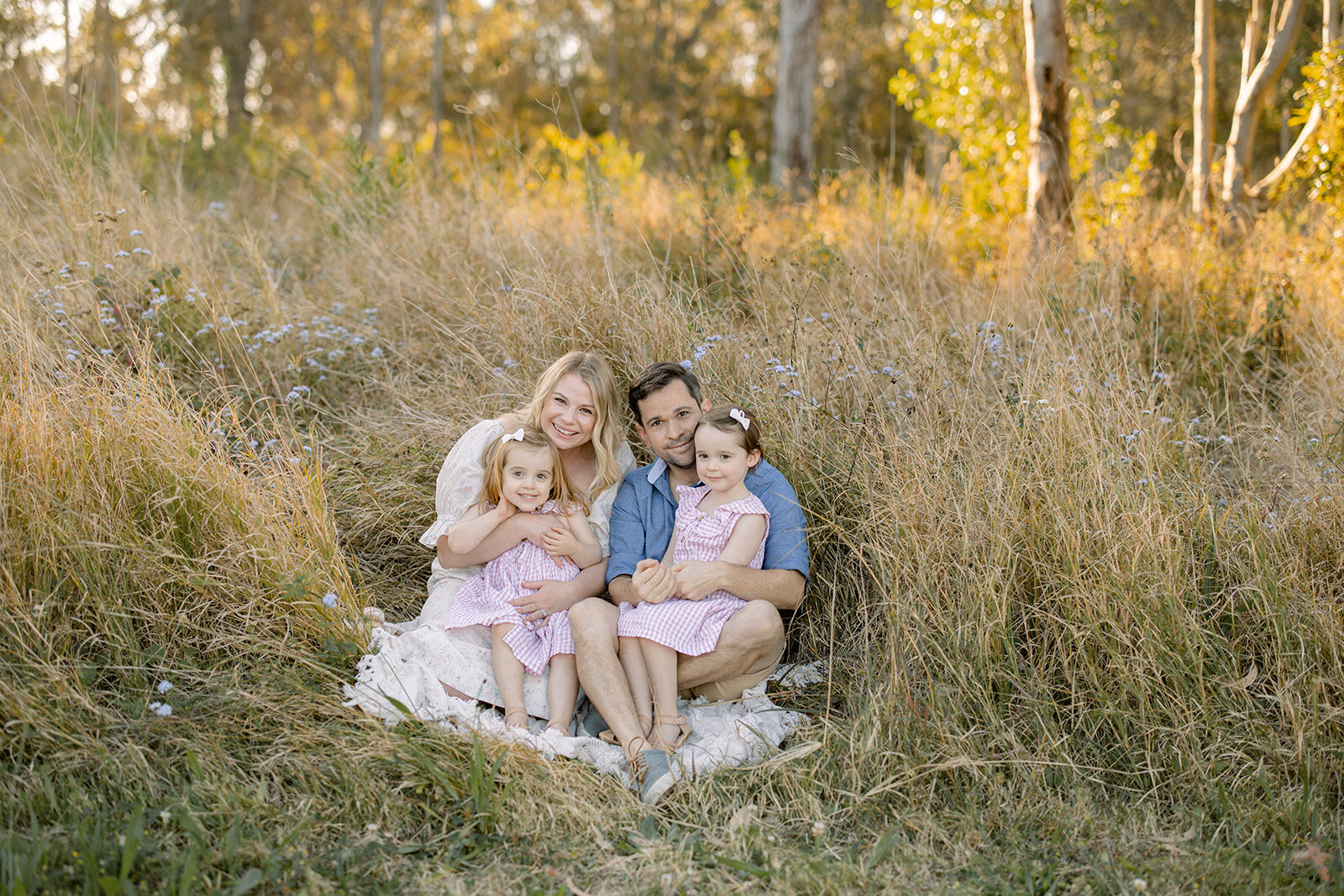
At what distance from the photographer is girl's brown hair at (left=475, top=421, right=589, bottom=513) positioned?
3299 millimetres

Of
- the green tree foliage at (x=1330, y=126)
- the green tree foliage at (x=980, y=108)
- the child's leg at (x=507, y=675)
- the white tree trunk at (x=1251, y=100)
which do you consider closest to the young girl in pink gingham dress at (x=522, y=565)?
the child's leg at (x=507, y=675)

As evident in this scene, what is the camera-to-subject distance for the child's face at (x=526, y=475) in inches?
128

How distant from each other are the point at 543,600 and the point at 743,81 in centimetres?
2219

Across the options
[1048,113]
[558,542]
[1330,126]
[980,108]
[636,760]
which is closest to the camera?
[636,760]

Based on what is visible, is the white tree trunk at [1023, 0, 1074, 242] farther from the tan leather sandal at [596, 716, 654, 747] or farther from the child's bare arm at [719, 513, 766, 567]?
the tan leather sandal at [596, 716, 654, 747]

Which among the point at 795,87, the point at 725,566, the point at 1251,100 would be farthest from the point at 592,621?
the point at 795,87

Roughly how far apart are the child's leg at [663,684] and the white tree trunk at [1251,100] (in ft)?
17.0

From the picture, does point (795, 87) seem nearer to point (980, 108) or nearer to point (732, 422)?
point (980, 108)

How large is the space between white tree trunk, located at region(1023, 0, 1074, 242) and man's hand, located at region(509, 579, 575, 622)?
3984 millimetres

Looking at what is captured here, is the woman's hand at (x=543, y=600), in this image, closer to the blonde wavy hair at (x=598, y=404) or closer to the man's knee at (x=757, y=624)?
the blonde wavy hair at (x=598, y=404)

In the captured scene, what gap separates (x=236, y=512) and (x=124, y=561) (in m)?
0.35

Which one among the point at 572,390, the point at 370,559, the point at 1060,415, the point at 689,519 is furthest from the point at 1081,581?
the point at 370,559

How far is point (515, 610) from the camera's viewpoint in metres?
3.21

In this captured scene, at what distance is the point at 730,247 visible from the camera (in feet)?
17.3
